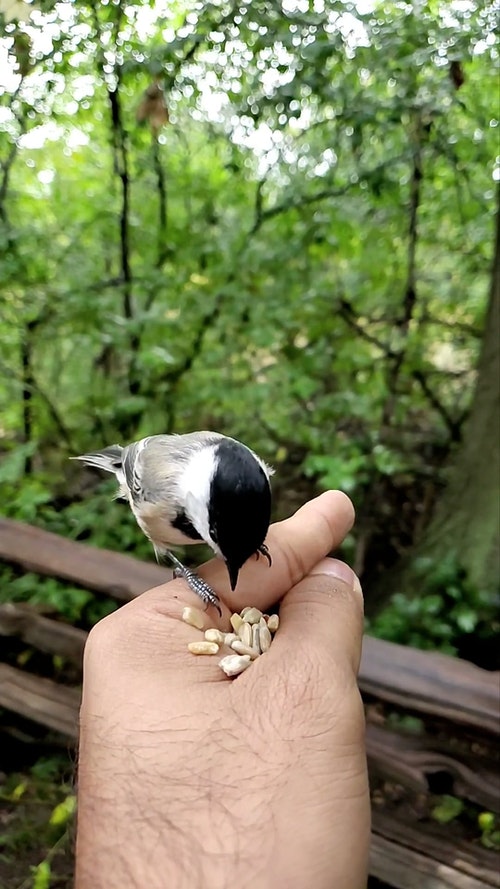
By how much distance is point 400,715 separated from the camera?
94.7 inches

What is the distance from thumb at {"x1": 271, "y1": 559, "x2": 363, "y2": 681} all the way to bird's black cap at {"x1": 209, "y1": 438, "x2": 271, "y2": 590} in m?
0.19

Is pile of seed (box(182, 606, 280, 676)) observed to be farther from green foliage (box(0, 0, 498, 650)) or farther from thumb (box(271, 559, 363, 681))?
green foliage (box(0, 0, 498, 650))

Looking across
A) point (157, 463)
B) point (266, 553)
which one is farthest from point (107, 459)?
point (266, 553)

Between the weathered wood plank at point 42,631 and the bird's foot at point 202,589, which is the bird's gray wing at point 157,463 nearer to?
the bird's foot at point 202,589

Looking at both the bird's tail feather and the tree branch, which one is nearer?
the bird's tail feather

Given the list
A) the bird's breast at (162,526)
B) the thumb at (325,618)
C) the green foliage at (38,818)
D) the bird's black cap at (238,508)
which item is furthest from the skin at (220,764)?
the green foliage at (38,818)

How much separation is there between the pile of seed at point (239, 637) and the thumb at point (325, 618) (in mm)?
79

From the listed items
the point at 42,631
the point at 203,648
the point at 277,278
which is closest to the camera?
the point at 203,648

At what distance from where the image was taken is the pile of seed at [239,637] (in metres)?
1.45

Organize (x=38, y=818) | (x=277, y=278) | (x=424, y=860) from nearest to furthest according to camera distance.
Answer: (x=424, y=860) < (x=38, y=818) < (x=277, y=278)

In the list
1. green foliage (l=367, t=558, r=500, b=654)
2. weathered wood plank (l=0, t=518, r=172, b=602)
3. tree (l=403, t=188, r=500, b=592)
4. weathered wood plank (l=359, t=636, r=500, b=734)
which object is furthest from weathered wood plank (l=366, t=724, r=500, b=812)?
weathered wood plank (l=0, t=518, r=172, b=602)

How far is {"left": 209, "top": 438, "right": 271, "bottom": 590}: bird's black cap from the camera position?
1.57m

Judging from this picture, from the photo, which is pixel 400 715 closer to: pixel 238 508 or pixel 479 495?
pixel 479 495

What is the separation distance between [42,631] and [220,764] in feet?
5.68
